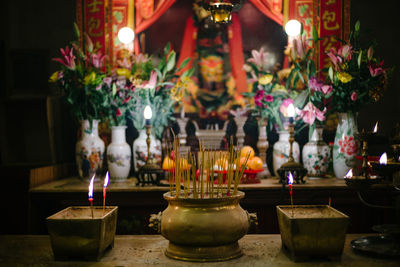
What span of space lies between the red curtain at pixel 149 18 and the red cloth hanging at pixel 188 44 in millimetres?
226

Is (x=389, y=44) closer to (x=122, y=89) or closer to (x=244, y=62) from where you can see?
(x=244, y=62)

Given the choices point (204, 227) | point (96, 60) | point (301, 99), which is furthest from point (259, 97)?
point (204, 227)

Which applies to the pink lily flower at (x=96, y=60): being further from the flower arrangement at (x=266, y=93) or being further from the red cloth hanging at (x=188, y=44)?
the flower arrangement at (x=266, y=93)

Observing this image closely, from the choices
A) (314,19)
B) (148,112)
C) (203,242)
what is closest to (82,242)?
(203,242)

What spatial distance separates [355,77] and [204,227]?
7.73 ft

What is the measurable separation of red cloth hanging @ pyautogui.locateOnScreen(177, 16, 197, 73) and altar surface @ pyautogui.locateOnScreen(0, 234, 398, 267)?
2383 millimetres

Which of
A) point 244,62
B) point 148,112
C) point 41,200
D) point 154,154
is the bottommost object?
point 41,200

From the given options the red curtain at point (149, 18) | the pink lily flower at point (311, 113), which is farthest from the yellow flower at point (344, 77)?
the red curtain at point (149, 18)

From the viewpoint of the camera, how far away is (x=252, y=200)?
3.29m

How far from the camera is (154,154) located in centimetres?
374

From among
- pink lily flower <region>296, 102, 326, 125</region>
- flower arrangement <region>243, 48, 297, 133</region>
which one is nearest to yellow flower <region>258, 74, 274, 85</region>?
flower arrangement <region>243, 48, 297, 133</region>

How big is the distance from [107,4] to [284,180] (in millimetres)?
2161

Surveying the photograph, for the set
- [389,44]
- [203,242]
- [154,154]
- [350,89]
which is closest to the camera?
[203,242]

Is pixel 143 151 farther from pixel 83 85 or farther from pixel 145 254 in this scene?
pixel 145 254
